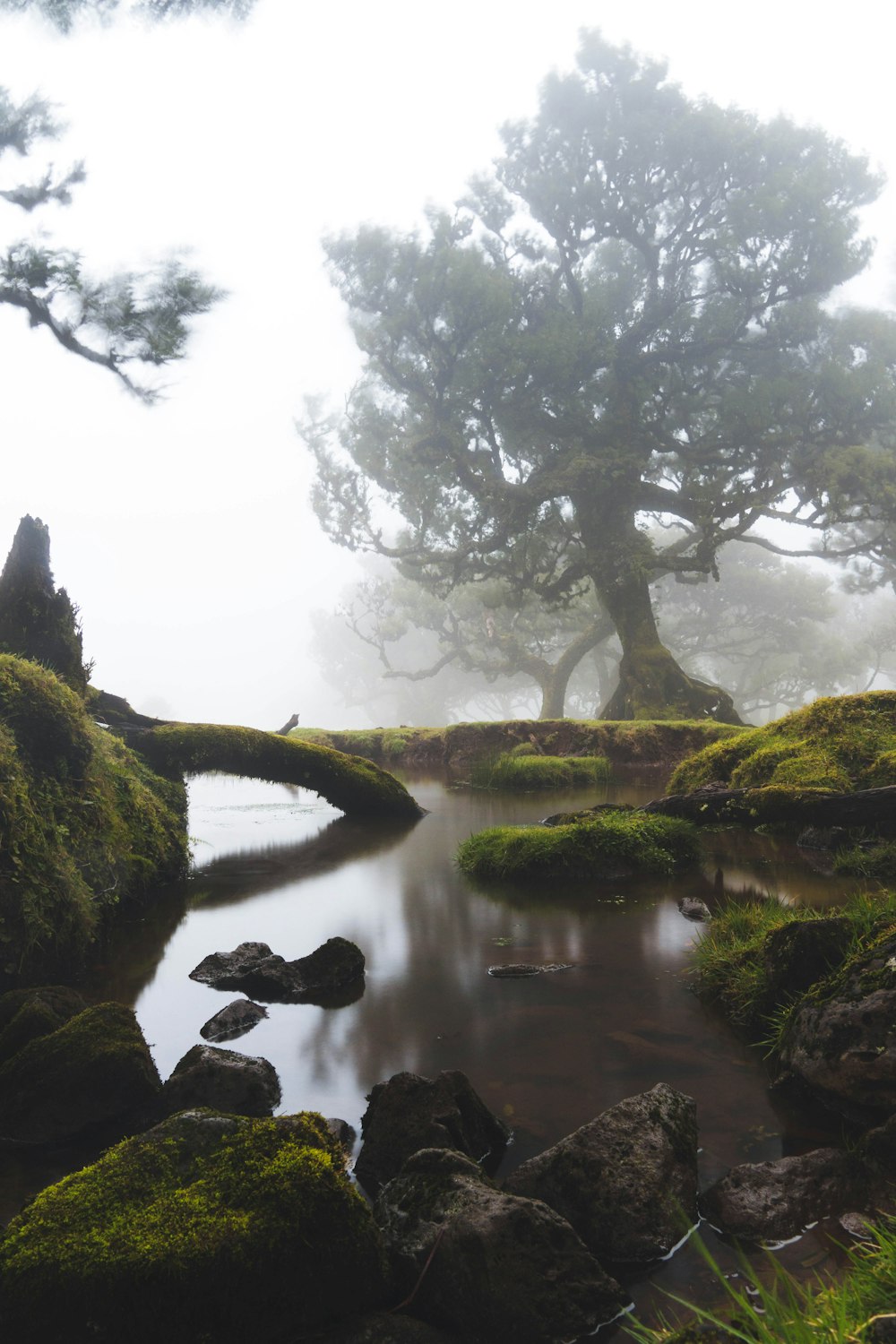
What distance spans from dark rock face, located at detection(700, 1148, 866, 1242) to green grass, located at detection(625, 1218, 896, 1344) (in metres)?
0.26

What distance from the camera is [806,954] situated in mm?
3508

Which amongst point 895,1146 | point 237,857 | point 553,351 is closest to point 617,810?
point 237,857

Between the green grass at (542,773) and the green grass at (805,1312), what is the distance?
12.6m

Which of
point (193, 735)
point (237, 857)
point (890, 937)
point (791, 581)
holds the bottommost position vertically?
point (237, 857)

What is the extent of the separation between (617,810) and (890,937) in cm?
478

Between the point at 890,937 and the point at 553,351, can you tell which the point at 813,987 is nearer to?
the point at 890,937

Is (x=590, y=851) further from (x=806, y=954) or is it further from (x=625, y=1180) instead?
(x=625, y=1180)

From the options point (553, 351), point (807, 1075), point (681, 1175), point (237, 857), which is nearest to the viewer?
point (681, 1175)

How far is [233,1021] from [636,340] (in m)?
23.3

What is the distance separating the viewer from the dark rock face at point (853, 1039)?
269cm

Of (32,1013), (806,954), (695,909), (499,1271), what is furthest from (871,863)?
(32,1013)

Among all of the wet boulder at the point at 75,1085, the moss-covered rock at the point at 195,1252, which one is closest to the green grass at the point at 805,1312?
the moss-covered rock at the point at 195,1252

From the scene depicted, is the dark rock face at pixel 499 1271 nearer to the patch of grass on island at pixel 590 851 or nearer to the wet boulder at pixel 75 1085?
the wet boulder at pixel 75 1085

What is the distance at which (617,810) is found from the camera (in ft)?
25.8
